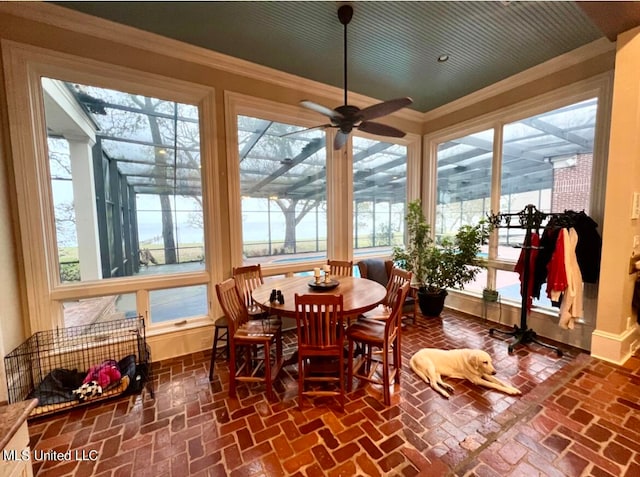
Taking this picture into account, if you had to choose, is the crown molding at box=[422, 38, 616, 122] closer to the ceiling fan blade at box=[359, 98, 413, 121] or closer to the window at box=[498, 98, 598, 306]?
the window at box=[498, 98, 598, 306]

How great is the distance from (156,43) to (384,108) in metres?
2.40

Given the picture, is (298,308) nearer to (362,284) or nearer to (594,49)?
(362,284)

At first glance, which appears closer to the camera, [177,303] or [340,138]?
[340,138]

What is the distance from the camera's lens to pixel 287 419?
197 cm

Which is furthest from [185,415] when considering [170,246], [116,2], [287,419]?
[116,2]

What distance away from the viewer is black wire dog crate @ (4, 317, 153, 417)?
2145mm

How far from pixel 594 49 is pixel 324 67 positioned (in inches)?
111

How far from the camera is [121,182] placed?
9.22ft

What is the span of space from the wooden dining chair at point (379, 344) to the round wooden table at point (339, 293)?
0.21 metres

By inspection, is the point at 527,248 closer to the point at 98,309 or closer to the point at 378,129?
the point at 378,129

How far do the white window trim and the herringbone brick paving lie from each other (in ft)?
3.34

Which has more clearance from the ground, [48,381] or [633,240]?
[633,240]

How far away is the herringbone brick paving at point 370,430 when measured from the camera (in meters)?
1.55

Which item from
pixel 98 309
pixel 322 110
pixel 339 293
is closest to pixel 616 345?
pixel 339 293
